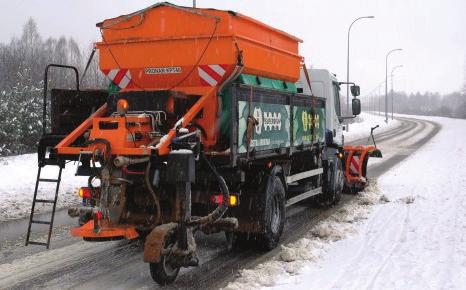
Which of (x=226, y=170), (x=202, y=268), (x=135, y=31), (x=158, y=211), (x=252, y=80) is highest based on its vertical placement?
(x=135, y=31)

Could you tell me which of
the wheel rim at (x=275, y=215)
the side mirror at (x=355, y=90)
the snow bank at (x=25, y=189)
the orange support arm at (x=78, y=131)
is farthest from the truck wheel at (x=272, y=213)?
the snow bank at (x=25, y=189)

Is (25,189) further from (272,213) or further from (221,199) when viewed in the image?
(221,199)

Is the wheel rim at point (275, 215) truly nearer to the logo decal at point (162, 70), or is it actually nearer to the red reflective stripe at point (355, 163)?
the logo decal at point (162, 70)

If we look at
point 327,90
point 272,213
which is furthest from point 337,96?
point 272,213

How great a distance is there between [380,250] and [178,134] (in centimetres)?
308

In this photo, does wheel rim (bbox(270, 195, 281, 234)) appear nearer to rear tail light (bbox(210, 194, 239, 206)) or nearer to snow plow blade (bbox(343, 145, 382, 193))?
rear tail light (bbox(210, 194, 239, 206))

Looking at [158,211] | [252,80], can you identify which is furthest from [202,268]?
[252,80]

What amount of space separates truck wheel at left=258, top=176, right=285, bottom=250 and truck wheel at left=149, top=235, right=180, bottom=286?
1.62 meters

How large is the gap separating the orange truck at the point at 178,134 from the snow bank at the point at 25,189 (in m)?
3.56

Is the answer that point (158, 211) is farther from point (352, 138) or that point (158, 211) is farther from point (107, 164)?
point (352, 138)

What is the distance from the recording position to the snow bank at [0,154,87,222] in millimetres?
9859

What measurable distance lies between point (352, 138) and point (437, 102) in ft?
549

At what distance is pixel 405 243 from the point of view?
7.03 meters

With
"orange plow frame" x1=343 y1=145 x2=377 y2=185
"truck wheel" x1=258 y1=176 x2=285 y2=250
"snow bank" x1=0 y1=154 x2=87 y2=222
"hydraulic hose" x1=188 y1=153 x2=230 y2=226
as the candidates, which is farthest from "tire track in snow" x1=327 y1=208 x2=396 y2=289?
"snow bank" x1=0 y1=154 x2=87 y2=222
